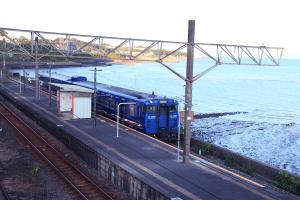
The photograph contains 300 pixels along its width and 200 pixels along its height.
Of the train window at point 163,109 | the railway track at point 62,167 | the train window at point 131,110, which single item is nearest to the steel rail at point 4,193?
the railway track at point 62,167

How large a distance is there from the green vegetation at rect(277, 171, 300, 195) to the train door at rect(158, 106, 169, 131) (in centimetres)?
791

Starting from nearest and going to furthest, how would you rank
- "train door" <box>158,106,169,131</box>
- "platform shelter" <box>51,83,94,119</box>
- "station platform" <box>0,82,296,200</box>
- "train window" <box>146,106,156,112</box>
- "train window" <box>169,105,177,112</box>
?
"station platform" <box>0,82,296,200</box>
"train window" <box>146,106,156,112</box>
"train door" <box>158,106,169,131</box>
"train window" <box>169,105,177,112</box>
"platform shelter" <box>51,83,94,119</box>

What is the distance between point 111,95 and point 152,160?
12028mm

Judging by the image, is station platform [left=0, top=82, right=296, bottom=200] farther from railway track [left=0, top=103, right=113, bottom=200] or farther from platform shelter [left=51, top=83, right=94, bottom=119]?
platform shelter [left=51, top=83, right=94, bottom=119]

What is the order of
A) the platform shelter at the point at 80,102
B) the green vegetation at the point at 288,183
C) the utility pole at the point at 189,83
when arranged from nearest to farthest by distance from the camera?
the utility pole at the point at 189,83
the green vegetation at the point at 288,183
the platform shelter at the point at 80,102

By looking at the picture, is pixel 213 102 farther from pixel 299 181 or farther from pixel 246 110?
pixel 299 181

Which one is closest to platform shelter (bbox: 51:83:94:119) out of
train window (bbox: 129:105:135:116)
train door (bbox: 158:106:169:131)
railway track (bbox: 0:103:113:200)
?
railway track (bbox: 0:103:113:200)

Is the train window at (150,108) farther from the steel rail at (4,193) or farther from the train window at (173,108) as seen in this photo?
the steel rail at (4,193)

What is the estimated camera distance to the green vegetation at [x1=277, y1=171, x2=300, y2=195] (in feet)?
56.7

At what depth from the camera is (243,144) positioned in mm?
32031

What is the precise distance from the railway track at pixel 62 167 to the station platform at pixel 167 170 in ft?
4.31

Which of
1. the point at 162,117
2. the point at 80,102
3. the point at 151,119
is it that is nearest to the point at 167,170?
the point at 151,119

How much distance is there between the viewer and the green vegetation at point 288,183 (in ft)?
56.7

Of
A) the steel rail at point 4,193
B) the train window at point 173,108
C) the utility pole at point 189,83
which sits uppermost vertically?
the utility pole at point 189,83
